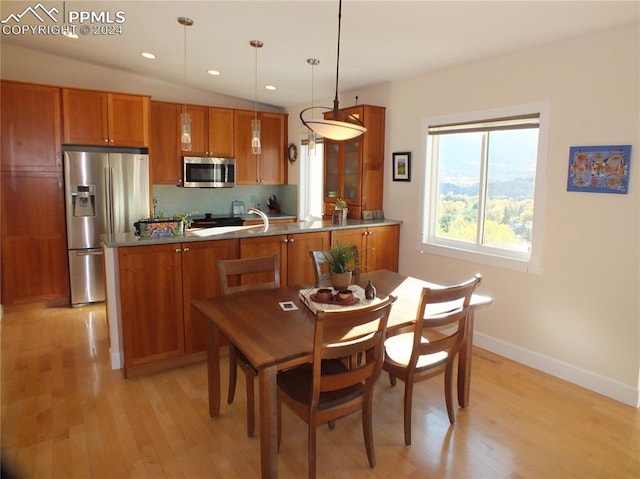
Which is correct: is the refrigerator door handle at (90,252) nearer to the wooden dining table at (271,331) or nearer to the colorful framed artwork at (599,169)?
the wooden dining table at (271,331)

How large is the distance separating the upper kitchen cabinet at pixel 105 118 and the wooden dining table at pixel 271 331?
126 inches

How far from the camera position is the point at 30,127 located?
4430mm

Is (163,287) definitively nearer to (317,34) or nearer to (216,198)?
(317,34)

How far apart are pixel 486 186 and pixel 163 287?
275 centimetres

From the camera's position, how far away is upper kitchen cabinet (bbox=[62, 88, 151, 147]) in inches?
180

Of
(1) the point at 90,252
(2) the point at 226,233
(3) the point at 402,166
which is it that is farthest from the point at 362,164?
(1) the point at 90,252

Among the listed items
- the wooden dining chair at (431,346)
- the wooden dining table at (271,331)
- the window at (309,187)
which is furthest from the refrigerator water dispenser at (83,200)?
the wooden dining chair at (431,346)

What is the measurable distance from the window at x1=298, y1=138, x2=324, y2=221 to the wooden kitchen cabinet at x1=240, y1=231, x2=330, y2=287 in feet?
6.59

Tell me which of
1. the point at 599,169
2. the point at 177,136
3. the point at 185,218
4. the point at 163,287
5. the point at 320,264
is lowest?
the point at 163,287

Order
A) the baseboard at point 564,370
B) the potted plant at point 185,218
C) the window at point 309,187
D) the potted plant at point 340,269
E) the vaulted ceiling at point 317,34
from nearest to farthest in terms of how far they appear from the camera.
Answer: the potted plant at point 340,269, the vaulted ceiling at point 317,34, the baseboard at point 564,370, the potted plant at point 185,218, the window at point 309,187

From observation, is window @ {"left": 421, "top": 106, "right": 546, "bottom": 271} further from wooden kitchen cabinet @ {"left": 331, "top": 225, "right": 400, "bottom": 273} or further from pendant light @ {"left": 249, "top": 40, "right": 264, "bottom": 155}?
pendant light @ {"left": 249, "top": 40, "right": 264, "bottom": 155}

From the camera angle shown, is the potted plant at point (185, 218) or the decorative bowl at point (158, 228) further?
the potted plant at point (185, 218)

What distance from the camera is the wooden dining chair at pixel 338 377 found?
1.82 m

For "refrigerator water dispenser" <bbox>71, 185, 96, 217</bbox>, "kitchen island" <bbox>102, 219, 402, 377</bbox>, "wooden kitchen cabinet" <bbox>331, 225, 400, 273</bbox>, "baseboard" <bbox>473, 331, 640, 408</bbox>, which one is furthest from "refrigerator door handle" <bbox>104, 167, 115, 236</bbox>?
"baseboard" <bbox>473, 331, 640, 408</bbox>
